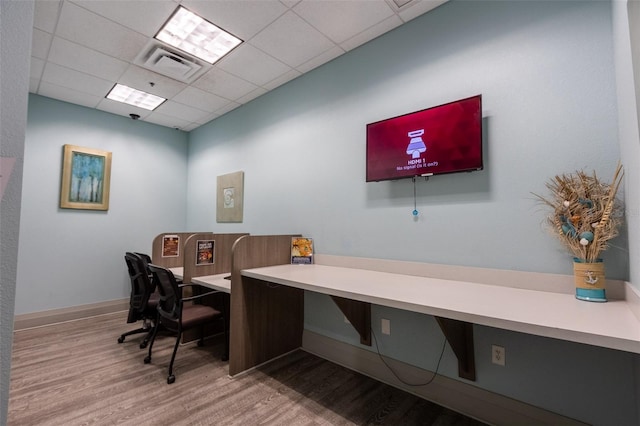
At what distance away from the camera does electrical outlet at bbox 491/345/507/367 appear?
1.74 m

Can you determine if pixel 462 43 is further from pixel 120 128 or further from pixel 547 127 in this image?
pixel 120 128

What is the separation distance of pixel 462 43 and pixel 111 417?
11.3 feet

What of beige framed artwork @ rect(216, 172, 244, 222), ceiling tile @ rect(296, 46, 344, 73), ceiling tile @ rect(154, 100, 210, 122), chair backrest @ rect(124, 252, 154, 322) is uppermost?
ceiling tile @ rect(154, 100, 210, 122)

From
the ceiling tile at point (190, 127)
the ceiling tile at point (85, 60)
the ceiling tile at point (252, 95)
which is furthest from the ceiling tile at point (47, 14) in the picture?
the ceiling tile at point (190, 127)

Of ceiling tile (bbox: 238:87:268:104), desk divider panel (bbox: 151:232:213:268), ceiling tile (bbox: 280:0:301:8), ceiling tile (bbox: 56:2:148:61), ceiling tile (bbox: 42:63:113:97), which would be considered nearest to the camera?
ceiling tile (bbox: 280:0:301:8)

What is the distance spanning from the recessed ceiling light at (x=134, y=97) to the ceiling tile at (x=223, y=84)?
0.80m

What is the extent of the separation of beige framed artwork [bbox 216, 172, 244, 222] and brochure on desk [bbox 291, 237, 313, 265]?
51.5 inches

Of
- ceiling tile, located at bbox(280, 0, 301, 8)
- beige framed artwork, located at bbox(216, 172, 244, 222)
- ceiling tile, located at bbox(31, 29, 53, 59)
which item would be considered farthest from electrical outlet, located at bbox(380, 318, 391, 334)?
ceiling tile, located at bbox(31, 29, 53, 59)

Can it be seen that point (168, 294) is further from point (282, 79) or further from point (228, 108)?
point (228, 108)

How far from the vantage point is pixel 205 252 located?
9.31ft

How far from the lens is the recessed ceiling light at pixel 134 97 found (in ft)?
11.5

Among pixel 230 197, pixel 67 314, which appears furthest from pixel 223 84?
pixel 67 314

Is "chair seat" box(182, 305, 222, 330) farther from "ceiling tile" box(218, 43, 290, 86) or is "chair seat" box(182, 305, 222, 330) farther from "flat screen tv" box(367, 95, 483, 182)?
"ceiling tile" box(218, 43, 290, 86)

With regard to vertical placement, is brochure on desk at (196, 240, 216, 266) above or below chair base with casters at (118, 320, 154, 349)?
above
